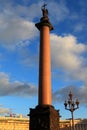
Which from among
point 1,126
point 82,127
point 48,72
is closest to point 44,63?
point 48,72

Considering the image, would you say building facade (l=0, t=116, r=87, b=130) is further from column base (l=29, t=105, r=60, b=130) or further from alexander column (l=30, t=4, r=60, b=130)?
column base (l=29, t=105, r=60, b=130)

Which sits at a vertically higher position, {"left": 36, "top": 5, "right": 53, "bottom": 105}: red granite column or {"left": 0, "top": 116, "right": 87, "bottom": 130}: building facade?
{"left": 0, "top": 116, "right": 87, "bottom": 130}: building facade

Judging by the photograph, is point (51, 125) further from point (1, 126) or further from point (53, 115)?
point (1, 126)

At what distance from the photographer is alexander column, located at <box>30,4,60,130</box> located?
22.9 m

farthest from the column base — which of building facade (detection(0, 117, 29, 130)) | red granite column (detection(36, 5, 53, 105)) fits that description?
building facade (detection(0, 117, 29, 130))

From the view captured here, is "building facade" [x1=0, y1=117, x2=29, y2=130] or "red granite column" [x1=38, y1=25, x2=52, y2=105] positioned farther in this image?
"building facade" [x1=0, y1=117, x2=29, y2=130]

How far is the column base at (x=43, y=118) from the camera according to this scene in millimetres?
22625

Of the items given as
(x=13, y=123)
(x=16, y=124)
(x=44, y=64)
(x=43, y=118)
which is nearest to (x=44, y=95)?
(x=43, y=118)

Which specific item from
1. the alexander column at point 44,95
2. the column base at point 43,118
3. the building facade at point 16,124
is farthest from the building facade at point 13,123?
the column base at point 43,118

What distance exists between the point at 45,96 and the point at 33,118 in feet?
5.88

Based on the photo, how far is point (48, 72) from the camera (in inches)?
960

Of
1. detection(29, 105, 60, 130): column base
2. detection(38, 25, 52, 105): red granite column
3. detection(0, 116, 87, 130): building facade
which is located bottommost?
detection(29, 105, 60, 130): column base

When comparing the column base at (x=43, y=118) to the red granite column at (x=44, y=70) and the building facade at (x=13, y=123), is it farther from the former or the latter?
the building facade at (x=13, y=123)

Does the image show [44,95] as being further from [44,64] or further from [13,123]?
[13,123]
